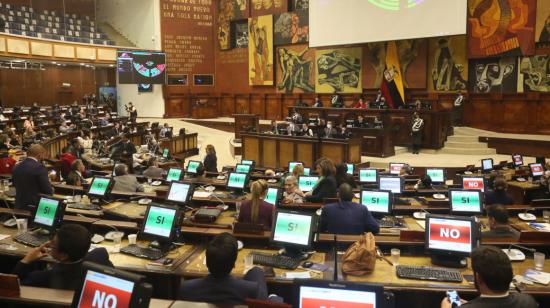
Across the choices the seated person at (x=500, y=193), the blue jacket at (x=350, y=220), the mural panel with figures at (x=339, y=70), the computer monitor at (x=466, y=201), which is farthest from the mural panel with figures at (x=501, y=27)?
the blue jacket at (x=350, y=220)

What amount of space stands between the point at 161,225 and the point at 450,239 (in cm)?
270

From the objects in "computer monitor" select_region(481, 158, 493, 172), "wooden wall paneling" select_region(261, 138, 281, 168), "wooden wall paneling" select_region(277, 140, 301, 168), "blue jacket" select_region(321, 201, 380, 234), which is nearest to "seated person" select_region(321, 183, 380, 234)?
"blue jacket" select_region(321, 201, 380, 234)

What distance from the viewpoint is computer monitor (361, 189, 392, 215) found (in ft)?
19.9

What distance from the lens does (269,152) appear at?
14422 millimetres

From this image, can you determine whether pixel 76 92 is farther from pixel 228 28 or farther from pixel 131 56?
pixel 228 28

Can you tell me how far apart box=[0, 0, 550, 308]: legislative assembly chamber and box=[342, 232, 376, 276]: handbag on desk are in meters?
0.01

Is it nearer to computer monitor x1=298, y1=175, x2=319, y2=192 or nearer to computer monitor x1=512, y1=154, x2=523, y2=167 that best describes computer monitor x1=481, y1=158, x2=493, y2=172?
computer monitor x1=512, y1=154, x2=523, y2=167

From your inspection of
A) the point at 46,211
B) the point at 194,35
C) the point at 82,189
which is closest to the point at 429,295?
the point at 46,211

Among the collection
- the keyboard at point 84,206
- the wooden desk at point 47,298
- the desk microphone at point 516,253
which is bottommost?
the desk microphone at point 516,253

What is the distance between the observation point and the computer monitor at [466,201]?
618 centimetres

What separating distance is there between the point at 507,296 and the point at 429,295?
5.44 ft

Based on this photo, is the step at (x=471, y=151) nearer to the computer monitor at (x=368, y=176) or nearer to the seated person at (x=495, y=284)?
the computer monitor at (x=368, y=176)

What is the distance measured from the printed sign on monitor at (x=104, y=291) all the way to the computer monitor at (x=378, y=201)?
4114 millimetres

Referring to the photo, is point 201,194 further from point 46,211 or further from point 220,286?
point 220,286
